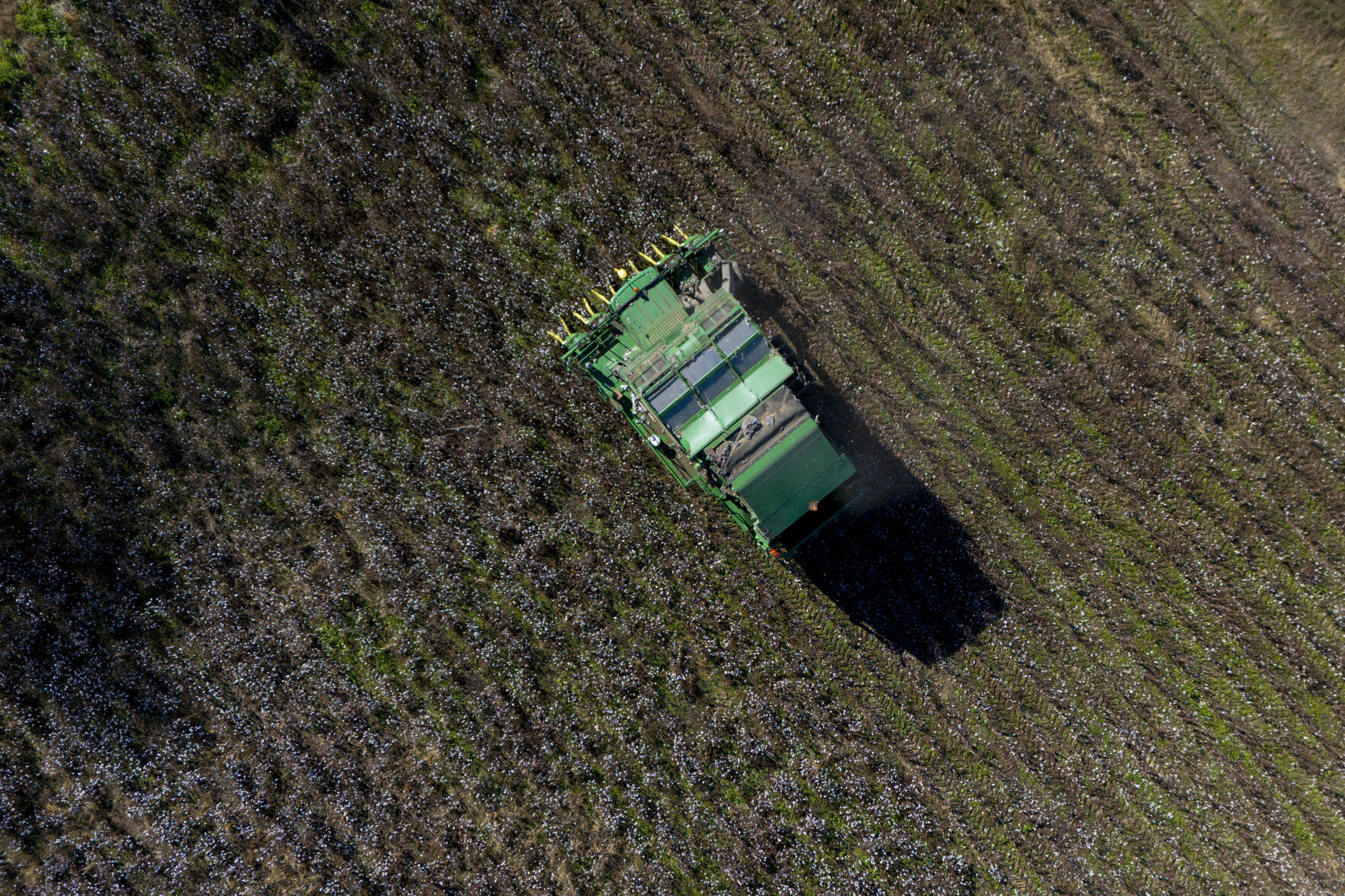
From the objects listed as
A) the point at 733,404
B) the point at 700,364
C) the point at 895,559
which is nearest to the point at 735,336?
the point at 700,364

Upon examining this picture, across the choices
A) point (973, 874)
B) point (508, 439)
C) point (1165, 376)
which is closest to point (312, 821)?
point (508, 439)

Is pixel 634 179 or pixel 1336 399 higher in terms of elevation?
pixel 634 179

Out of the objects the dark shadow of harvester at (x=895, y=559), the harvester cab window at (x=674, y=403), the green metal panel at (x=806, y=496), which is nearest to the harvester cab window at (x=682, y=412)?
the harvester cab window at (x=674, y=403)

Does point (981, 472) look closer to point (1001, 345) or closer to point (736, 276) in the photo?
point (1001, 345)

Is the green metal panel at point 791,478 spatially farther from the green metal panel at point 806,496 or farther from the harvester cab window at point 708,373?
the harvester cab window at point 708,373

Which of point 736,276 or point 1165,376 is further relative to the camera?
point 1165,376

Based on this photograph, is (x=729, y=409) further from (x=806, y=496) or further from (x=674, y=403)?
(x=806, y=496)

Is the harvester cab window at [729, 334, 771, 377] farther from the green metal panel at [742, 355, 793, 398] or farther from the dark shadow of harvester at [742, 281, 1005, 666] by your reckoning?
the dark shadow of harvester at [742, 281, 1005, 666]
